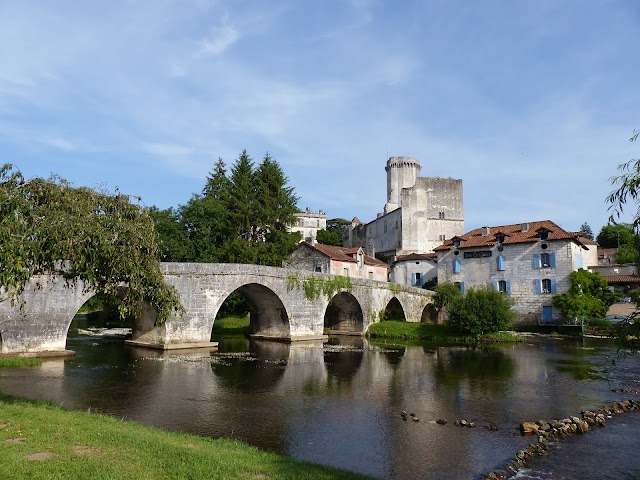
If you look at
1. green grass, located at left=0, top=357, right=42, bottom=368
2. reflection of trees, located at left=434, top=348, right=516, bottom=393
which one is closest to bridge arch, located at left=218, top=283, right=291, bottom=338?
reflection of trees, located at left=434, top=348, right=516, bottom=393

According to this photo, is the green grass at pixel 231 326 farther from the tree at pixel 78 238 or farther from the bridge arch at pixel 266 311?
the tree at pixel 78 238

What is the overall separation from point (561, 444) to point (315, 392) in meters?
7.34

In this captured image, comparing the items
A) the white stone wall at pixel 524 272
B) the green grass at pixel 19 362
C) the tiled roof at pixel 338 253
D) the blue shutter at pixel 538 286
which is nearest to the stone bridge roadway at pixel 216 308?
the green grass at pixel 19 362

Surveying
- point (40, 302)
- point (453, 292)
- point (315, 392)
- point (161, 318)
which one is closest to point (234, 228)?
point (453, 292)

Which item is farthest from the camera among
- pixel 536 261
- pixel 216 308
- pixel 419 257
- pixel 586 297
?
pixel 419 257

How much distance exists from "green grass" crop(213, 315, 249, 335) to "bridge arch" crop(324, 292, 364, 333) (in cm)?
645

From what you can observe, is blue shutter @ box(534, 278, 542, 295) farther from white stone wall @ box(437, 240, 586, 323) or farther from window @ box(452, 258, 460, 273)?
window @ box(452, 258, 460, 273)

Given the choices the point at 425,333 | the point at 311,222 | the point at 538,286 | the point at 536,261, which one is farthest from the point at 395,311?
the point at 311,222

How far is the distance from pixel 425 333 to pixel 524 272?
45.8 feet

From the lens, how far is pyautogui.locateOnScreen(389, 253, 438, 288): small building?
5138 centimetres

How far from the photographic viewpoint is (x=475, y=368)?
2141 centimetres

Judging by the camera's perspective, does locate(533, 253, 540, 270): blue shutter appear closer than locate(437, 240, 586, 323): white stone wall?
No

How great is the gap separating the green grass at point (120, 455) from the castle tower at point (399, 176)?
66.7 metres

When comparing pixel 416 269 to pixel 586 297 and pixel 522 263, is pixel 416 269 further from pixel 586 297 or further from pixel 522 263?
pixel 586 297
